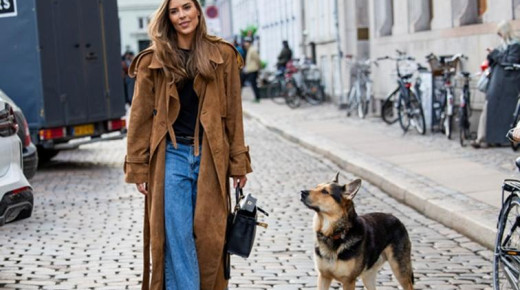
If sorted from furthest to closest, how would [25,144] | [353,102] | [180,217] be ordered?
[353,102]
[25,144]
[180,217]

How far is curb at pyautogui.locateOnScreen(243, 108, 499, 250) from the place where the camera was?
30.2 ft

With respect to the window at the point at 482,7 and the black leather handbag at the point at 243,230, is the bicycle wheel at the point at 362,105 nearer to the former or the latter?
the window at the point at 482,7

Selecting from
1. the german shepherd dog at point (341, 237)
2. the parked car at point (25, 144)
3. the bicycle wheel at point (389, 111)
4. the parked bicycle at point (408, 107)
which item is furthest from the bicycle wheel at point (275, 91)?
the german shepherd dog at point (341, 237)

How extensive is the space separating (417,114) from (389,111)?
2.91 meters

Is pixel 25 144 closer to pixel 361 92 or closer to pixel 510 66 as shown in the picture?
pixel 510 66

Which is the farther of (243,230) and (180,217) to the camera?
(243,230)

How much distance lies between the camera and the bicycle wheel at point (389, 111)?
21.1 m

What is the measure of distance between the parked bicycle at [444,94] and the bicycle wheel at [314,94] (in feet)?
38.4

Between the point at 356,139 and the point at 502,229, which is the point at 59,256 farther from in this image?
the point at 356,139

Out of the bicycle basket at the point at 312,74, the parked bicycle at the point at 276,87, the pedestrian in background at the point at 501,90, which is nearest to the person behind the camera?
the pedestrian in background at the point at 501,90

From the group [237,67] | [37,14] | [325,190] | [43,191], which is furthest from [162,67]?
[37,14]

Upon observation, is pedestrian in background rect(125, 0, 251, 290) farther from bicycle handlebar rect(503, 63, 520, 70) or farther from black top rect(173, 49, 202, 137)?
bicycle handlebar rect(503, 63, 520, 70)

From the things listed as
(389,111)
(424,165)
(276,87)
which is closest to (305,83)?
(276,87)

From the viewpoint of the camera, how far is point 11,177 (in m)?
7.79
